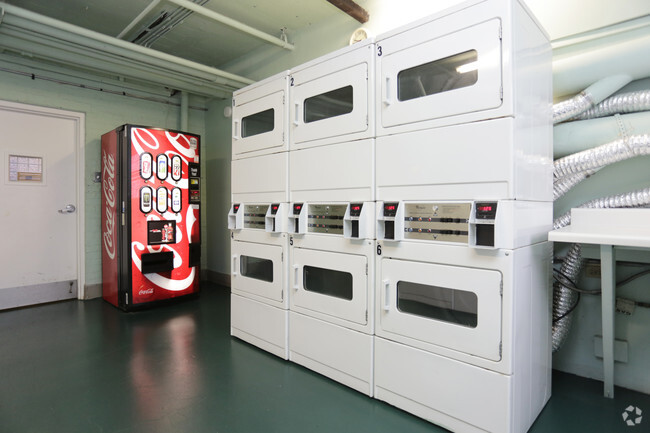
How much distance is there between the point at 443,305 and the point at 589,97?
1622 millimetres

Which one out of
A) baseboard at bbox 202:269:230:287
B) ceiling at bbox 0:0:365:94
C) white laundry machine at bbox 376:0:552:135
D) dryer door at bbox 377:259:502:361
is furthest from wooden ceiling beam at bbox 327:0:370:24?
baseboard at bbox 202:269:230:287

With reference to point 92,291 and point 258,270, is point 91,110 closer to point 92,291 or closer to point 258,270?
point 92,291

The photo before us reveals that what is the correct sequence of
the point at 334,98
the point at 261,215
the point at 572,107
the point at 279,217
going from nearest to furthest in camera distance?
the point at 572,107, the point at 334,98, the point at 279,217, the point at 261,215

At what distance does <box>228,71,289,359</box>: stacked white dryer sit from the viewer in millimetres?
2834

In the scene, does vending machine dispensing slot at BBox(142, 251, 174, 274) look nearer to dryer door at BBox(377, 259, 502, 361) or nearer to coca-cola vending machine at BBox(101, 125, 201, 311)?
coca-cola vending machine at BBox(101, 125, 201, 311)

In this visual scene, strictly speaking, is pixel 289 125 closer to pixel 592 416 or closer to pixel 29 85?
pixel 592 416

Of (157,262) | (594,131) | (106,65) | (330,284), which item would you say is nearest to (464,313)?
(330,284)

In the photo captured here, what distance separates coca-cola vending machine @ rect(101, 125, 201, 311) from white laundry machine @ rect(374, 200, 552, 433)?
3.09 metres

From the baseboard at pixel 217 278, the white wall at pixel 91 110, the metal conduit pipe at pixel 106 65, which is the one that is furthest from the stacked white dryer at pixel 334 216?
the white wall at pixel 91 110

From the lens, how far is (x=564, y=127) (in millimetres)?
2385

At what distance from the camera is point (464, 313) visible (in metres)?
1.94

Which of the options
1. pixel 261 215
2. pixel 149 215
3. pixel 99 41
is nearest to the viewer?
pixel 261 215

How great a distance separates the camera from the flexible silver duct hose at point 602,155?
6.69ft

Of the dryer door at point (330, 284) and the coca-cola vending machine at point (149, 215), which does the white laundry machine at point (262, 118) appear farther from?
the coca-cola vending machine at point (149, 215)
